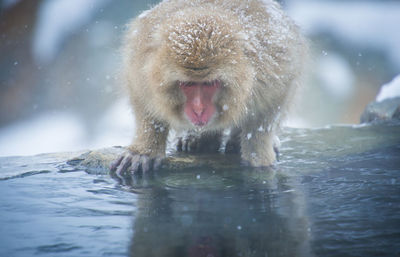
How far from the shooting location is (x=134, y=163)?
3.52m

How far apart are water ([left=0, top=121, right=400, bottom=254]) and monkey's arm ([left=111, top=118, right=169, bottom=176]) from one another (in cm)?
24

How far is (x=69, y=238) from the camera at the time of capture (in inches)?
75.1

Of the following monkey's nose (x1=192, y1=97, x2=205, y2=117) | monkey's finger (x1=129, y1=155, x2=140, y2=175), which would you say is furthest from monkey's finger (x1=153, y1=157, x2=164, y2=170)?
monkey's nose (x1=192, y1=97, x2=205, y2=117)

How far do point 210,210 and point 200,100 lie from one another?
0.85 meters

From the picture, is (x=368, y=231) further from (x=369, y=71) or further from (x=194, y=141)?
(x=369, y=71)

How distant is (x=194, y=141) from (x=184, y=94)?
3.92 ft

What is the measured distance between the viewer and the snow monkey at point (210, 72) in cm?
280

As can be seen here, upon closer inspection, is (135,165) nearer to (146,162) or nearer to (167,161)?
(146,162)

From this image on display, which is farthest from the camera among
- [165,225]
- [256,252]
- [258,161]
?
[258,161]

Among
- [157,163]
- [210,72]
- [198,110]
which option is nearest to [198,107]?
[198,110]

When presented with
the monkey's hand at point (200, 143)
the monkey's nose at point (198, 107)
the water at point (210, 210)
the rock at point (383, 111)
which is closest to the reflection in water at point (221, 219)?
the water at point (210, 210)

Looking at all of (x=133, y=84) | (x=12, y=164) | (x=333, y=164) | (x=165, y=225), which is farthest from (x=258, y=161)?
(x=12, y=164)

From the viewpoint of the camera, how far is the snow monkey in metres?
2.80

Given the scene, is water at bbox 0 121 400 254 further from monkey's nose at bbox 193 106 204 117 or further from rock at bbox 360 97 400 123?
rock at bbox 360 97 400 123
